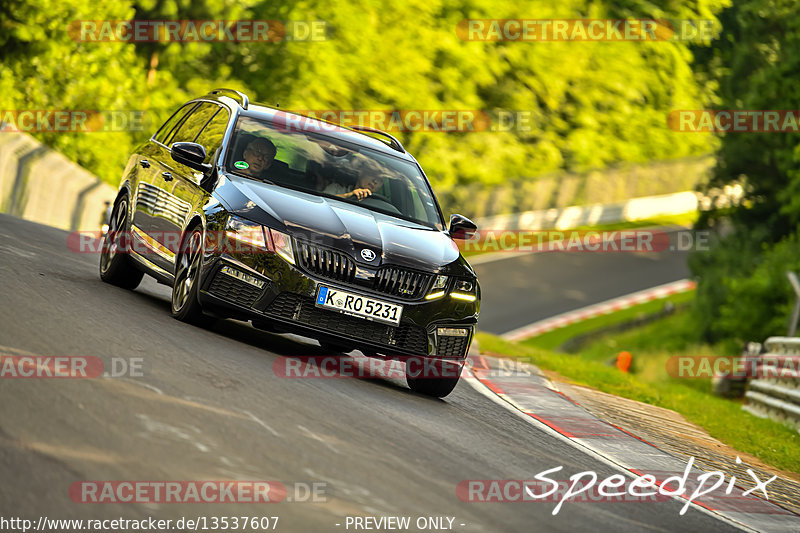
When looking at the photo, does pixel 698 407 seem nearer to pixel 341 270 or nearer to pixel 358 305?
pixel 358 305

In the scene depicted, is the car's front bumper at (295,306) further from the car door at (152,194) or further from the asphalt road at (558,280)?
the asphalt road at (558,280)

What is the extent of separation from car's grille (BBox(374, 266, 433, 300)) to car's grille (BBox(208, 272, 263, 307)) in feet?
3.00

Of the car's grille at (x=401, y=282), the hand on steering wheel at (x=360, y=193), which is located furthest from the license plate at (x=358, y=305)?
the hand on steering wheel at (x=360, y=193)

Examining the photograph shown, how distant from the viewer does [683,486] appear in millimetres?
8516

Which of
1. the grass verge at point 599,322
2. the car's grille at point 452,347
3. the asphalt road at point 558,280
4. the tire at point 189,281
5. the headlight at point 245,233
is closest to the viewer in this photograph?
the headlight at point 245,233

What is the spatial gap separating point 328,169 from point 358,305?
1761 millimetres

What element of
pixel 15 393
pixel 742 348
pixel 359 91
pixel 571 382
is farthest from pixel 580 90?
pixel 15 393

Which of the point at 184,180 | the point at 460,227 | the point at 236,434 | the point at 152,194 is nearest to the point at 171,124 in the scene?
the point at 152,194

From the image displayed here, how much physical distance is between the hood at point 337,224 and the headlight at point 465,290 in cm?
20

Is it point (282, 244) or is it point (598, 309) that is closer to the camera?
point (282, 244)

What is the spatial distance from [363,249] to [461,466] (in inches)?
95.0

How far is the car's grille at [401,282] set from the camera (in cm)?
911

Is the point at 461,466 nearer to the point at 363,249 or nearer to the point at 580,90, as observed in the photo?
the point at 363,249

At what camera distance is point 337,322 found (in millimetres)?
8961
